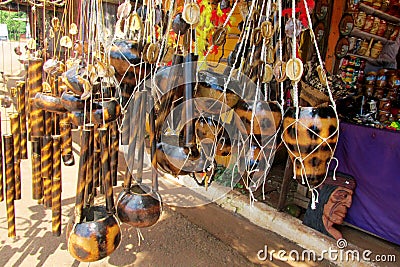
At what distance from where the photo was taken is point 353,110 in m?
2.92

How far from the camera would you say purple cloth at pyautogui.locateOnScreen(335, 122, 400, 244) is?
7.55ft

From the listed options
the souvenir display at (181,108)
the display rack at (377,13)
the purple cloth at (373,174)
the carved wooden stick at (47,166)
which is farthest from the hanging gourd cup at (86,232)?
the display rack at (377,13)

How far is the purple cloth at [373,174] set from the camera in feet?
7.55

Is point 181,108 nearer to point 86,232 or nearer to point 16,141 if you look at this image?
point 86,232

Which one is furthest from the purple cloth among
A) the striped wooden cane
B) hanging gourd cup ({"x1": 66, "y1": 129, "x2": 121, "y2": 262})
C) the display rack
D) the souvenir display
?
the striped wooden cane

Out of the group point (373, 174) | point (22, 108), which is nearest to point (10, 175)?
point (22, 108)

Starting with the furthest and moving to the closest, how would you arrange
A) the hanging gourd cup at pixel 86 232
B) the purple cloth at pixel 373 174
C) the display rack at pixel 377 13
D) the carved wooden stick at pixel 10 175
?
the display rack at pixel 377 13 < the purple cloth at pixel 373 174 < the carved wooden stick at pixel 10 175 < the hanging gourd cup at pixel 86 232

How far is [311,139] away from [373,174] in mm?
1996

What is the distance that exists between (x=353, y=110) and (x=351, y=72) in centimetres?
72

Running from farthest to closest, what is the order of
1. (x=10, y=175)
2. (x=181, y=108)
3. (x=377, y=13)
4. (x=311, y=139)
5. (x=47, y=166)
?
(x=377, y=13) < (x=10, y=175) < (x=47, y=166) < (x=181, y=108) < (x=311, y=139)

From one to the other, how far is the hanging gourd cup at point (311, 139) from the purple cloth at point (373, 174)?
6.05ft

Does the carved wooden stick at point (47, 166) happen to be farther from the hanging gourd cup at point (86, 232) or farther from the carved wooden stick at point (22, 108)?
the hanging gourd cup at point (86, 232)

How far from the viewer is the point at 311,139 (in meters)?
0.71

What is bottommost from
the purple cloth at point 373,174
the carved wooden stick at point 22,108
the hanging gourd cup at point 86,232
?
the purple cloth at point 373,174
